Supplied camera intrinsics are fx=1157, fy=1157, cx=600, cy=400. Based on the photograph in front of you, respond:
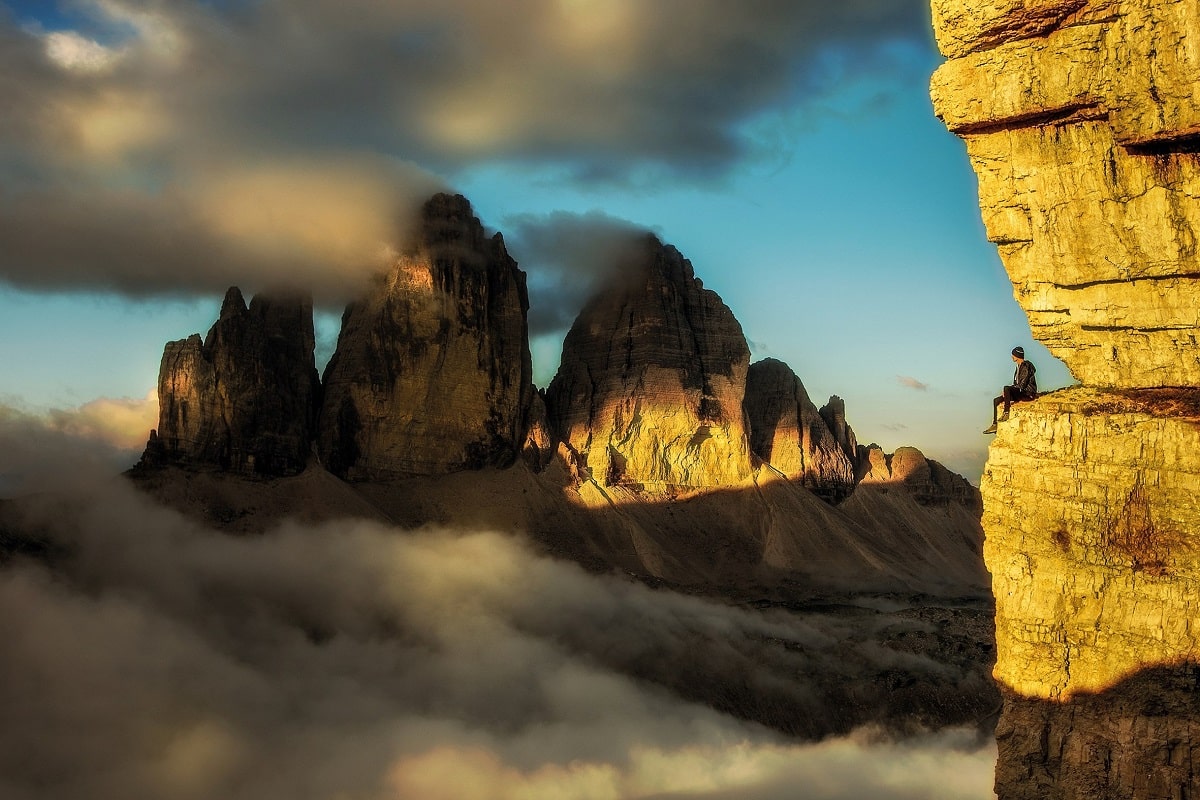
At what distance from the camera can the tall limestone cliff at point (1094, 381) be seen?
15.9m

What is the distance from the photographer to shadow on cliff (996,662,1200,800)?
52.1ft

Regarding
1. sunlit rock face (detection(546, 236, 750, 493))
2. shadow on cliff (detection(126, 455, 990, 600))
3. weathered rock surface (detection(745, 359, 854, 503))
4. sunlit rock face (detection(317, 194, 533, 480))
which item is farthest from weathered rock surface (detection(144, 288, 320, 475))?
weathered rock surface (detection(745, 359, 854, 503))

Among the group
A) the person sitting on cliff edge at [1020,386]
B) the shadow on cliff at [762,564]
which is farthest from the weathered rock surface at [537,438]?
the person sitting on cliff edge at [1020,386]

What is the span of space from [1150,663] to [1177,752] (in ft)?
4.03

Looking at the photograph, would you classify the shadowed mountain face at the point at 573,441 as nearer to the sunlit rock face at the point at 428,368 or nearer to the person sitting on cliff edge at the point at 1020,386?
the sunlit rock face at the point at 428,368

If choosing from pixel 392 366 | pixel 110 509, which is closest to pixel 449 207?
pixel 392 366

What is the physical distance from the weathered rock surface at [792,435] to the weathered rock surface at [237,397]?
242 ft

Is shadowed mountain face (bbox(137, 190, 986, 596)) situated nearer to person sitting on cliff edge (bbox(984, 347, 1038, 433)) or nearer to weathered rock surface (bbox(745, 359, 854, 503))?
weathered rock surface (bbox(745, 359, 854, 503))

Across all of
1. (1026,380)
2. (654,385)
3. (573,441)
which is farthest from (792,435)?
(1026,380)

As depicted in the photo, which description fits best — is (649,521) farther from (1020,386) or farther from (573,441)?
(1020,386)

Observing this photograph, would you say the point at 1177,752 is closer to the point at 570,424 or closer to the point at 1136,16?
the point at 1136,16

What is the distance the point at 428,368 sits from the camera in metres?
141

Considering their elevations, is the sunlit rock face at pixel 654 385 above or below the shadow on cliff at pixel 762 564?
above

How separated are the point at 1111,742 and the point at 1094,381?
5.24m
